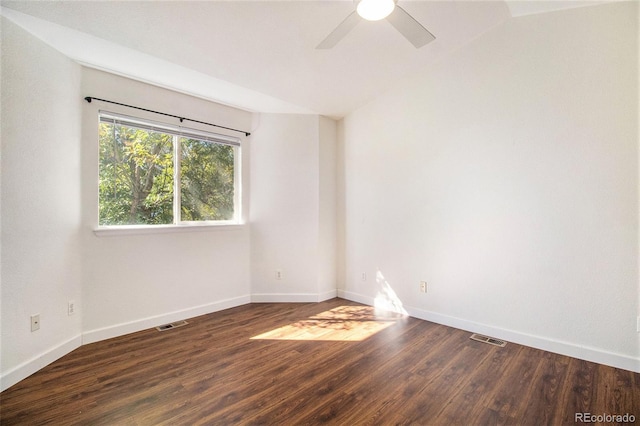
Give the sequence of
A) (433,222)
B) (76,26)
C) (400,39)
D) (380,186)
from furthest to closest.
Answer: (380,186) → (433,222) → (400,39) → (76,26)

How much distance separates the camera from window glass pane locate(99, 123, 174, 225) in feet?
8.89

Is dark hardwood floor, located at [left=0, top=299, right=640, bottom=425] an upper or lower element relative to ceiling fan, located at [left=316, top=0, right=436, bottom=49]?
lower

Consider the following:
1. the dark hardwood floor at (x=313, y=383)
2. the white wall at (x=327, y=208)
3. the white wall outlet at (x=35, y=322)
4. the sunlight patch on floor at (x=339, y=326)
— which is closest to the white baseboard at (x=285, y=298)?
the white wall at (x=327, y=208)

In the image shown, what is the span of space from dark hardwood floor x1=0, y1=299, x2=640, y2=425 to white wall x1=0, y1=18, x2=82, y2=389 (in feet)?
0.89

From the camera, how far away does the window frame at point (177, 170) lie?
8.88ft

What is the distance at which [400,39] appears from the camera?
2.58 m

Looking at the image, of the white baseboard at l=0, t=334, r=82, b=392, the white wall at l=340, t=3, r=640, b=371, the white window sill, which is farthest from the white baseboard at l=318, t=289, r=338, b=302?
the white baseboard at l=0, t=334, r=82, b=392

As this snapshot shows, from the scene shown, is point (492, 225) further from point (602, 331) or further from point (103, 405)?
point (103, 405)

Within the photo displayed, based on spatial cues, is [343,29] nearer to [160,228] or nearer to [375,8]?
[375,8]

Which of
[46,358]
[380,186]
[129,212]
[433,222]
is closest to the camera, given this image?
[46,358]

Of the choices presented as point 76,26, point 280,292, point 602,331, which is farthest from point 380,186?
point 76,26

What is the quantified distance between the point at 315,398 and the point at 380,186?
248cm

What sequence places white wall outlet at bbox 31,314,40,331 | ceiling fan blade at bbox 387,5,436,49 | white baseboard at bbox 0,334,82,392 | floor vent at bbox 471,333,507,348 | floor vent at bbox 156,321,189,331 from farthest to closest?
floor vent at bbox 156,321,189,331 → floor vent at bbox 471,333,507,348 → white wall outlet at bbox 31,314,40,331 → white baseboard at bbox 0,334,82,392 → ceiling fan blade at bbox 387,5,436,49

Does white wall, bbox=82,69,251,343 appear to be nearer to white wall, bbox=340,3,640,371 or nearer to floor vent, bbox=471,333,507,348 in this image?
white wall, bbox=340,3,640,371
